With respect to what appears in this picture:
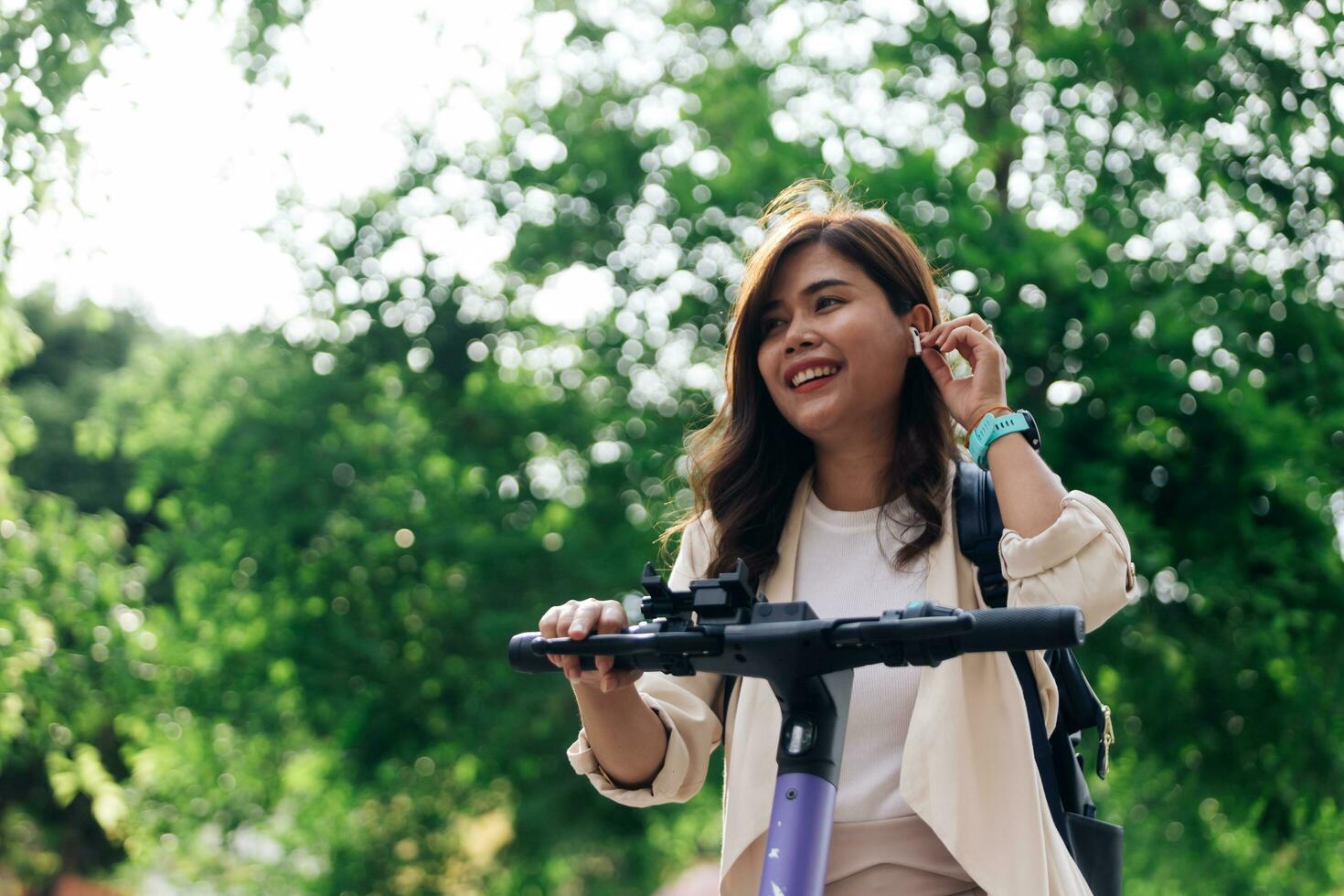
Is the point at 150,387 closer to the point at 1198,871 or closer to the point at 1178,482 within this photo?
the point at 1178,482

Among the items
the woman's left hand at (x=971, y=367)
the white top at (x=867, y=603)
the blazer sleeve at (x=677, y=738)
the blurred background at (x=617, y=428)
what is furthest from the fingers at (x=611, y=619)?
the blurred background at (x=617, y=428)

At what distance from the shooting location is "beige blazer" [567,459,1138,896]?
6.70ft

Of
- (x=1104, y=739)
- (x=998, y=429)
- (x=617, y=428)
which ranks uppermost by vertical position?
(x=617, y=428)

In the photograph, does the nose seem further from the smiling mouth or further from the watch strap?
the watch strap

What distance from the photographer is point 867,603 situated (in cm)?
234

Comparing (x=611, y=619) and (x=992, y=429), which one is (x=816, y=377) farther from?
(x=611, y=619)

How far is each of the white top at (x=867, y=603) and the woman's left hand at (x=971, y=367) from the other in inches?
8.0

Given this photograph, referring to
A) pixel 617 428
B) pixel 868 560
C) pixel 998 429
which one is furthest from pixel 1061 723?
pixel 617 428

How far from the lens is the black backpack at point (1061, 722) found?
7.32 feet

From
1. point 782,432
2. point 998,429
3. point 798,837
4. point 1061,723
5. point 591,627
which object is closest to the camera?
point 798,837

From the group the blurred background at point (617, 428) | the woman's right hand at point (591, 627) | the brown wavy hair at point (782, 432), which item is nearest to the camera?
the woman's right hand at point (591, 627)

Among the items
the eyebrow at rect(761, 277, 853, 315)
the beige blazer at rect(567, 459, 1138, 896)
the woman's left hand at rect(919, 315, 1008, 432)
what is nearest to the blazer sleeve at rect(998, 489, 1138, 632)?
the beige blazer at rect(567, 459, 1138, 896)

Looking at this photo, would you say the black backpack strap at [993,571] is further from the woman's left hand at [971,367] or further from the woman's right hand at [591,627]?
the woman's right hand at [591,627]

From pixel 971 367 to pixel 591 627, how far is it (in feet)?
2.73
